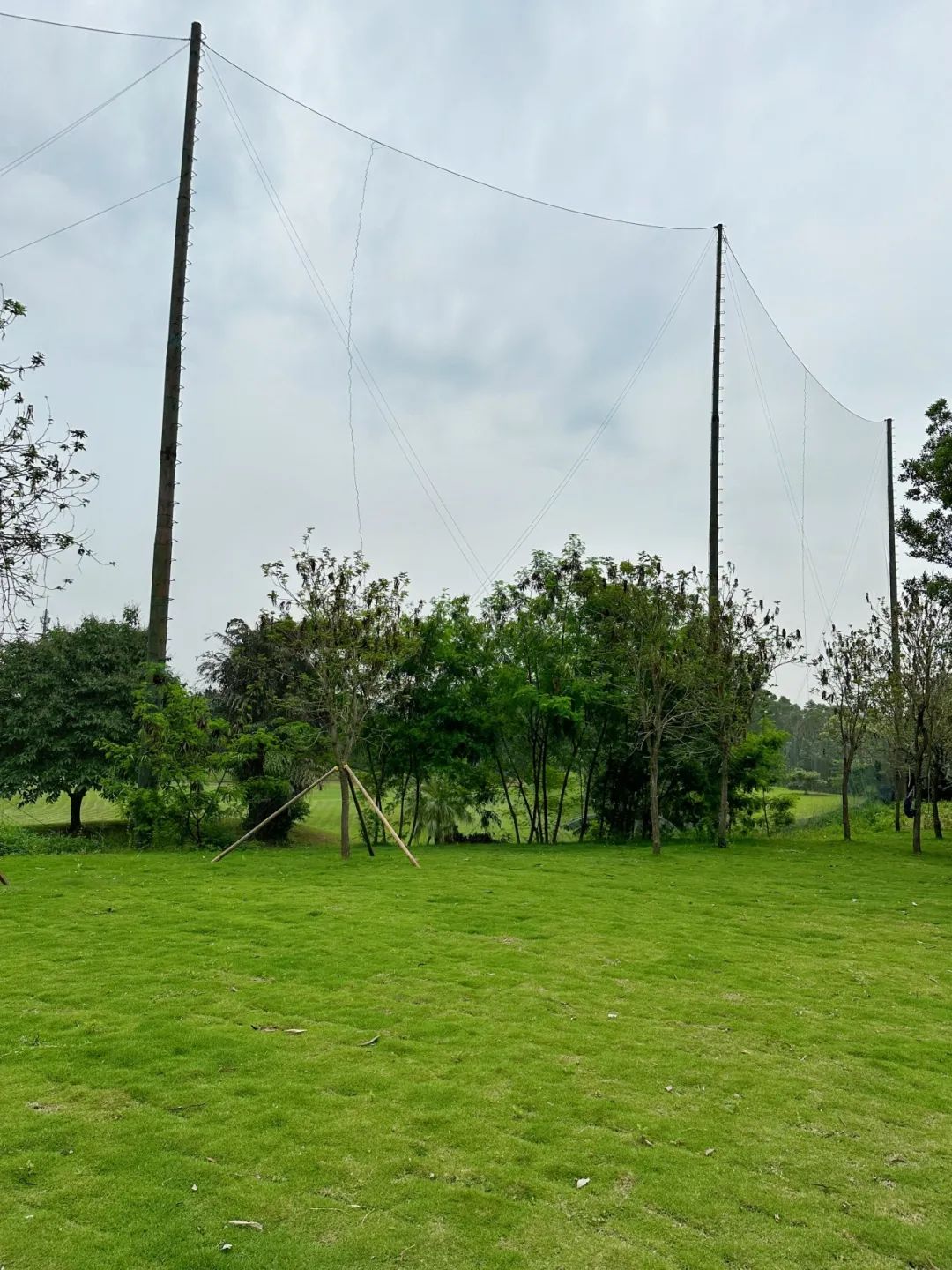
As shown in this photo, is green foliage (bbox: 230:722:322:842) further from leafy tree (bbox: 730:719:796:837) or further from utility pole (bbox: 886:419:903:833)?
utility pole (bbox: 886:419:903:833)

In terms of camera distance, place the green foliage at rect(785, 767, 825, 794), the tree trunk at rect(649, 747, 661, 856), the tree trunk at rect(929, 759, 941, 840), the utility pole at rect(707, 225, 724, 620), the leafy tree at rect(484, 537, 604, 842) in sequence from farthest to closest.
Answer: the green foliage at rect(785, 767, 825, 794) < the tree trunk at rect(929, 759, 941, 840) < the utility pole at rect(707, 225, 724, 620) < the leafy tree at rect(484, 537, 604, 842) < the tree trunk at rect(649, 747, 661, 856)

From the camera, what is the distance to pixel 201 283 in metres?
14.9

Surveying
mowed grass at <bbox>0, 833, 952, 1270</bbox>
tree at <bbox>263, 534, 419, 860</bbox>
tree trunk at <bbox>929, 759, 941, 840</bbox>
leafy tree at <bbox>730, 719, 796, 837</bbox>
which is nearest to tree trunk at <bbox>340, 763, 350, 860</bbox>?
tree at <bbox>263, 534, 419, 860</bbox>

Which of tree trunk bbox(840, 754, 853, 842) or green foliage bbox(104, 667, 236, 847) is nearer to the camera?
green foliage bbox(104, 667, 236, 847)

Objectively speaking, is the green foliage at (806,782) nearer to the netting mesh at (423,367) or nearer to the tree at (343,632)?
the netting mesh at (423,367)

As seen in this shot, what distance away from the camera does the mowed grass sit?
9.41ft

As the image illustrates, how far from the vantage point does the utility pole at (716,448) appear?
18344mm

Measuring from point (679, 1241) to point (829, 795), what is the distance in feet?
98.8

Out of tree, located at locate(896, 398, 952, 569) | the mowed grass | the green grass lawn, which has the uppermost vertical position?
tree, located at locate(896, 398, 952, 569)

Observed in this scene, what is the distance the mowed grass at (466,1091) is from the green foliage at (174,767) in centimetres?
537

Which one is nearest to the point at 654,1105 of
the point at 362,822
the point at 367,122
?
the point at 362,822

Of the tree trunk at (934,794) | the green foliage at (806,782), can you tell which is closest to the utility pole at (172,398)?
the tree trunk at (934,794)

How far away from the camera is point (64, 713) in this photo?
19.3 metres

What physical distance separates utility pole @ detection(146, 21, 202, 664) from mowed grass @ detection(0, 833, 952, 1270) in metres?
6.60
